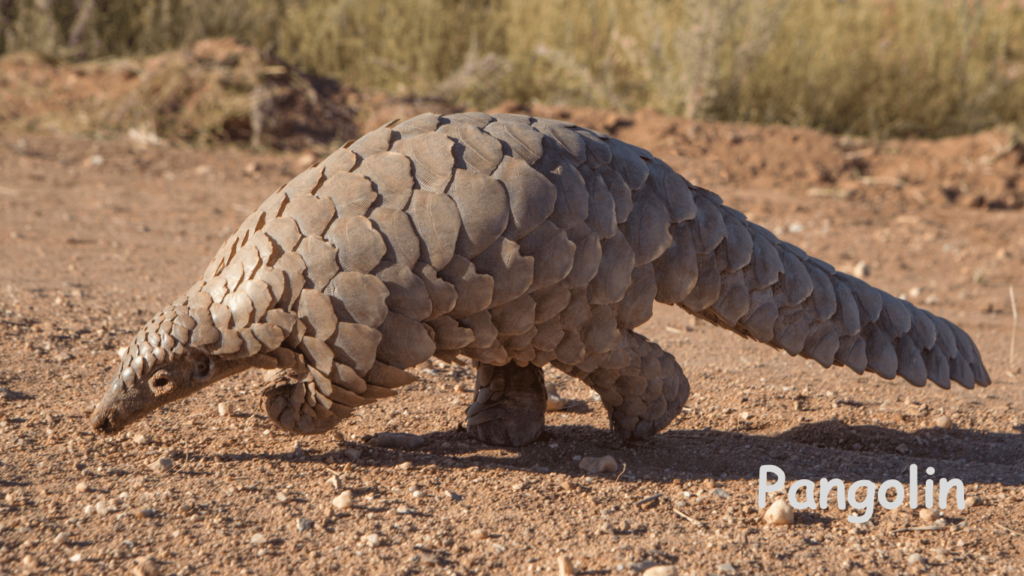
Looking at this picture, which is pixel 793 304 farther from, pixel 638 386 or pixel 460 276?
pixel 460 276

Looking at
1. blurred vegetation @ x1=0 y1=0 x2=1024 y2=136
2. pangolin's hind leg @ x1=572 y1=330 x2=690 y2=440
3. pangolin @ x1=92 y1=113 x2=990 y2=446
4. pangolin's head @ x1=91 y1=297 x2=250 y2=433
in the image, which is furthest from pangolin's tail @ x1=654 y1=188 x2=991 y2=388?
blurred vegetation @ x1=0 y1=0 x2=1024 y2=136

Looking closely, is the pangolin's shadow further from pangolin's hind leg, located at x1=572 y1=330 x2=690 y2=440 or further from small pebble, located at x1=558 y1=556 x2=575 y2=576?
small pebble, located at x1=558 y1=556 x2=575 y2=576

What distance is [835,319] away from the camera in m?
3.08

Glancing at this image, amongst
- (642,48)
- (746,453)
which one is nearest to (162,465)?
(746,453)

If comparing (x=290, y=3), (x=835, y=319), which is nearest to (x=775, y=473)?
(x=835, y=319)

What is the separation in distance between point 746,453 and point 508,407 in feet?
2.96

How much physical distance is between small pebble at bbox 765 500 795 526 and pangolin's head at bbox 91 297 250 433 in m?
1.66

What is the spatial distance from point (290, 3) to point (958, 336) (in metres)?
9.70

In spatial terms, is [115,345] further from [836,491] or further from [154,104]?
[154,104]

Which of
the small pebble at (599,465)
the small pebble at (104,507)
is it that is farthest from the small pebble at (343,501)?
the small pebble at (599,465)

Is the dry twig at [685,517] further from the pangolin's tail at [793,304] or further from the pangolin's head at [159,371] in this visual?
the pangolin's head at [159,371]

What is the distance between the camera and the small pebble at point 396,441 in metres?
3.16

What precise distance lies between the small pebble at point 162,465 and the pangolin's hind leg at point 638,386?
1345mm

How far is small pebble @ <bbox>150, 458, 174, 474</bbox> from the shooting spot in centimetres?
277
